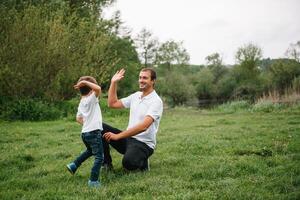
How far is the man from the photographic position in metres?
6.17

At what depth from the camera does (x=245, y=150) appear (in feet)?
27.3

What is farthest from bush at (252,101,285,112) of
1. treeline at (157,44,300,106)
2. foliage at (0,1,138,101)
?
treeline at (157,44,300,106)

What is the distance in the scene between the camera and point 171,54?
72.8 meters

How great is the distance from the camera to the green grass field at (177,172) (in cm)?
525

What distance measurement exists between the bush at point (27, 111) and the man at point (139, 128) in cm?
1044

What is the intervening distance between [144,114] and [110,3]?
32.8 metres

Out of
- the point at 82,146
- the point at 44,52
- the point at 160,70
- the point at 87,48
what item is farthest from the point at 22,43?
the point at 160,70

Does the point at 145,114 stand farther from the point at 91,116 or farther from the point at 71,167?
the point at 71,167

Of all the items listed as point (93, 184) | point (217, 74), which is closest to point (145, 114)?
point (93, 184)

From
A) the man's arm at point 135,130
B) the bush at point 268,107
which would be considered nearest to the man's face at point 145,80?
the man's arm at point 135,130

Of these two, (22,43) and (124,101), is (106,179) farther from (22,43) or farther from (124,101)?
(22,43)

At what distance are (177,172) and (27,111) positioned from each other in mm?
11702

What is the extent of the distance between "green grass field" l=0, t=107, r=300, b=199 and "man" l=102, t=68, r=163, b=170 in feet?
1.04

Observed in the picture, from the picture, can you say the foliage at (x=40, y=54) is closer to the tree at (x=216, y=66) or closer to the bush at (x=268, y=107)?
the bush at (x=268, y=107)
